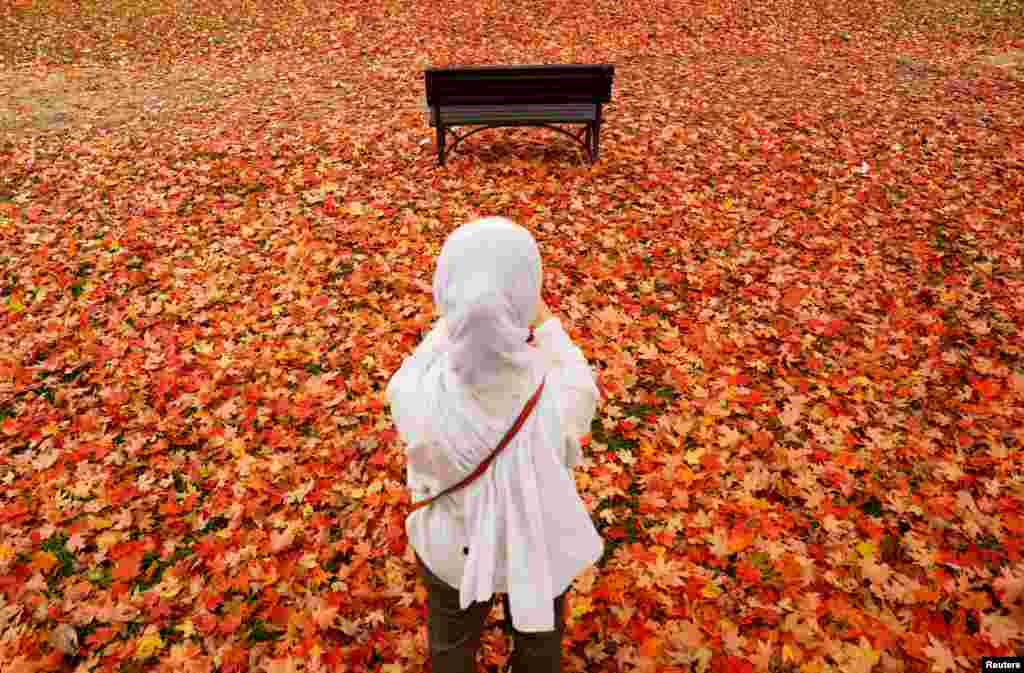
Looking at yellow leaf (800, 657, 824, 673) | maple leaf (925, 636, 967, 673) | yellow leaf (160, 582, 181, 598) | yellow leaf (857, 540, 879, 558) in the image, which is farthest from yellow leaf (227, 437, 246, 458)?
maple leaf (925, 636, 967, 673)

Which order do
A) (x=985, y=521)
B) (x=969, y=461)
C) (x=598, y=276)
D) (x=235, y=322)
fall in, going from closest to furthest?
1. (x=985, y=521)
2. (x=969, y=461)
3. (x=235, y=322)
4. (x=598, y=276)

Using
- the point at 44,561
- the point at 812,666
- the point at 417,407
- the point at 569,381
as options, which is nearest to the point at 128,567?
the point at 44,561

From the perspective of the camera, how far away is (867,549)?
126 inches

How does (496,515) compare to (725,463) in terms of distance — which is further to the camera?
(725,463)

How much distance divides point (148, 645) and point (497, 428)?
2692 millimetres

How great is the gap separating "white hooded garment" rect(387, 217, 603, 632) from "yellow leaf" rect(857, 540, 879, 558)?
2.22 meters

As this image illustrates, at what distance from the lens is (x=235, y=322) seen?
16.3ft

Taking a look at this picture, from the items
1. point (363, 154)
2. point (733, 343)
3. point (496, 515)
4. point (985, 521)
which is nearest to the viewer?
point (496, 515)

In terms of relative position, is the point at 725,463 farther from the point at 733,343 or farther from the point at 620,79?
the point at 620,79

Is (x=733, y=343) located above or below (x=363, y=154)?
below

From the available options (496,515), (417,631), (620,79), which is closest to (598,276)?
(417,631)

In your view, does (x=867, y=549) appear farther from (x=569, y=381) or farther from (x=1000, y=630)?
(x=569, y=381)

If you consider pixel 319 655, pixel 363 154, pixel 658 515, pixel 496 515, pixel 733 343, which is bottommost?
pixel 319 655

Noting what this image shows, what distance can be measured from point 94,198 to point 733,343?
7519 millimetres
